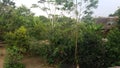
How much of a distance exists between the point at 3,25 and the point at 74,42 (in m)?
4.34

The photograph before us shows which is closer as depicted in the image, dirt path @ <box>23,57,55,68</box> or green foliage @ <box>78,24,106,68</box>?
green foliage @ <box>78,24,106,68</box>

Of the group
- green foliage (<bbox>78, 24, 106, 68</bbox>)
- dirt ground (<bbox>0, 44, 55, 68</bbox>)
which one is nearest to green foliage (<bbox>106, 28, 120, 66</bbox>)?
green foliage (<bbox>78, 24, 106, 68</bbox>)

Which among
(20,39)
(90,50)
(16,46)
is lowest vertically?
(90,50)

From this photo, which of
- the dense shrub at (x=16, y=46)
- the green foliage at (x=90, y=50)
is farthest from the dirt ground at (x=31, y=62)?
the green foliage at (x=90, y=50)

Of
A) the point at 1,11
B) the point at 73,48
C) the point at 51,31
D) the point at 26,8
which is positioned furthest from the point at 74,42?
the point at 26,8

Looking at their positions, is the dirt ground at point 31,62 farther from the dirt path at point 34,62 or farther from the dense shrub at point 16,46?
the dense shrub at point 16,46

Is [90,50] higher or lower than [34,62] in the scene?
higher

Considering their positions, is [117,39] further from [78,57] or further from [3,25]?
[3,25]

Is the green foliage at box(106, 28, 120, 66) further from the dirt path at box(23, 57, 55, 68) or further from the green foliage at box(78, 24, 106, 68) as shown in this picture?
the dirt path at box(23, 57, 55, 68)

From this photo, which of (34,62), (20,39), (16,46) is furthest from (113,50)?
(16,46)

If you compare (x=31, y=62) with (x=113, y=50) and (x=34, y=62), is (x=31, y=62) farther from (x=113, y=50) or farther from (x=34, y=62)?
(x=113, y=50)

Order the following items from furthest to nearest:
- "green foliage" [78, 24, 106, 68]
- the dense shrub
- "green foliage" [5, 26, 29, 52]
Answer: "green foliage" [5, 26, 29, 52], "green foliage" [78, 24, 106, 68], the dense shrub

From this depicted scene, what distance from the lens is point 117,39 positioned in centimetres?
1517

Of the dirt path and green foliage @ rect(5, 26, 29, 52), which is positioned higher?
green foliage @ rect(5, 26, 29, 52)
